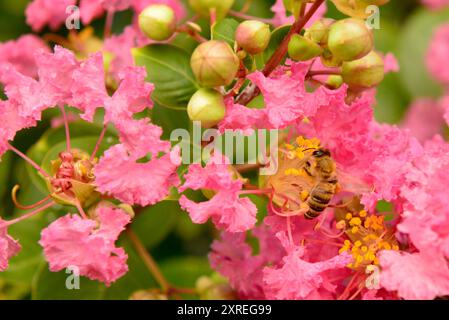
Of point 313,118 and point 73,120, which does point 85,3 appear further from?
point 313,118

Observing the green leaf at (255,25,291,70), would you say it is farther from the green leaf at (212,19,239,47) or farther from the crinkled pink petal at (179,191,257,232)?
the crinkled pink petal at (179,191,257,232)

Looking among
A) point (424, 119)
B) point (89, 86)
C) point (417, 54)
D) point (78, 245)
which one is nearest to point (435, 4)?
point (417, 54)

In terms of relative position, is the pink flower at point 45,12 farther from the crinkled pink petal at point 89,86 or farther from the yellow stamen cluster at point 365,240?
the yellow stamen cluster at point 365,240

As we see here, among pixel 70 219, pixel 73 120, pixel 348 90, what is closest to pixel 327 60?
pixel 348 90

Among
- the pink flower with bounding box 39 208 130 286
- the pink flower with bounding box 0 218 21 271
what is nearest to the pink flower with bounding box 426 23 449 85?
the pink flower with bounding box 39 208 130 286

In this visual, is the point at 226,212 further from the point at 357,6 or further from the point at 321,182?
the point at 357,6

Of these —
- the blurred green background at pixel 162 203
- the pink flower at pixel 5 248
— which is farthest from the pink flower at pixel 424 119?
the pink flower at pixel 5 248
